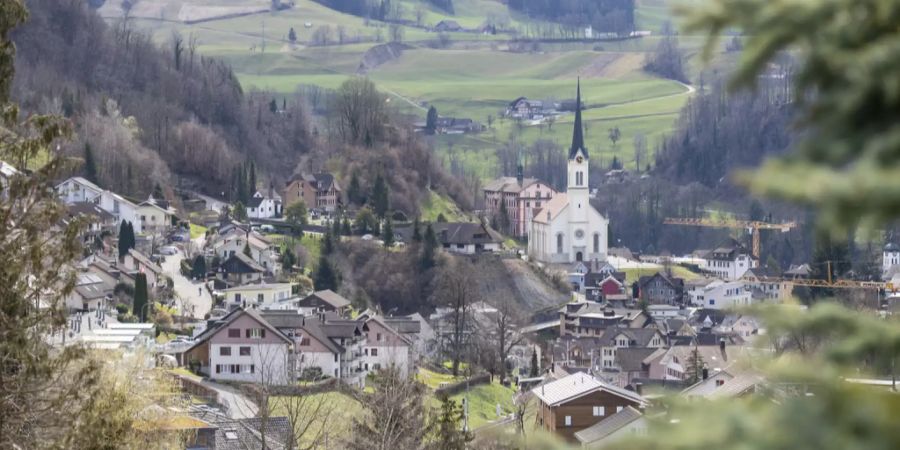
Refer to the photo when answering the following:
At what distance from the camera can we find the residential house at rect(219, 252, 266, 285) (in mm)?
56688

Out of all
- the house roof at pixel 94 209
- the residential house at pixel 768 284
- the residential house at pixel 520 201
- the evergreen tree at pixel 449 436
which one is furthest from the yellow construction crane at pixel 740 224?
the evergreen tree at pixel 449 436

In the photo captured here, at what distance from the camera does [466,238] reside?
71500 mm

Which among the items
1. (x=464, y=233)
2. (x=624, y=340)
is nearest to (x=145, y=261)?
(x=624, y=340)

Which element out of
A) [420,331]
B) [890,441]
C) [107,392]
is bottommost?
[420,331]

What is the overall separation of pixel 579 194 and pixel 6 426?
238ft

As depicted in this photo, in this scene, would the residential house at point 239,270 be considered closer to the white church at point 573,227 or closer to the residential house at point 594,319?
the residential house at point 594,319

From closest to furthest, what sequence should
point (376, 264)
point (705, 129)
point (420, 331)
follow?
point (420, 331)
point (376, 264)
point (705, 129)

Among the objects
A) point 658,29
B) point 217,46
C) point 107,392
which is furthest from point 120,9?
point 107,392

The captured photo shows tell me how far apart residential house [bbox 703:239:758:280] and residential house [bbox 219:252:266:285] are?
36271mm

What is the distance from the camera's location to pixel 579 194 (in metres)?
84.1

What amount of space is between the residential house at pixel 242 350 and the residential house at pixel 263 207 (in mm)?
28950

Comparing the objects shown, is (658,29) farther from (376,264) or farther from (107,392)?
(107,392)

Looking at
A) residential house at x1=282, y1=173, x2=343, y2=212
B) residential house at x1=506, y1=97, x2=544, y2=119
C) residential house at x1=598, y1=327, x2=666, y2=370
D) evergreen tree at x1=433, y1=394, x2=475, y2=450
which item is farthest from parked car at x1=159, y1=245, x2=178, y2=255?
residential house at x1=506, y1=97, x2=544, y2=119

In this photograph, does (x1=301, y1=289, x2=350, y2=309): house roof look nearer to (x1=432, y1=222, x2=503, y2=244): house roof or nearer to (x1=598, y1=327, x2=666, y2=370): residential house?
(x1=598, y1=327, x2=666, y2=370): residential house
